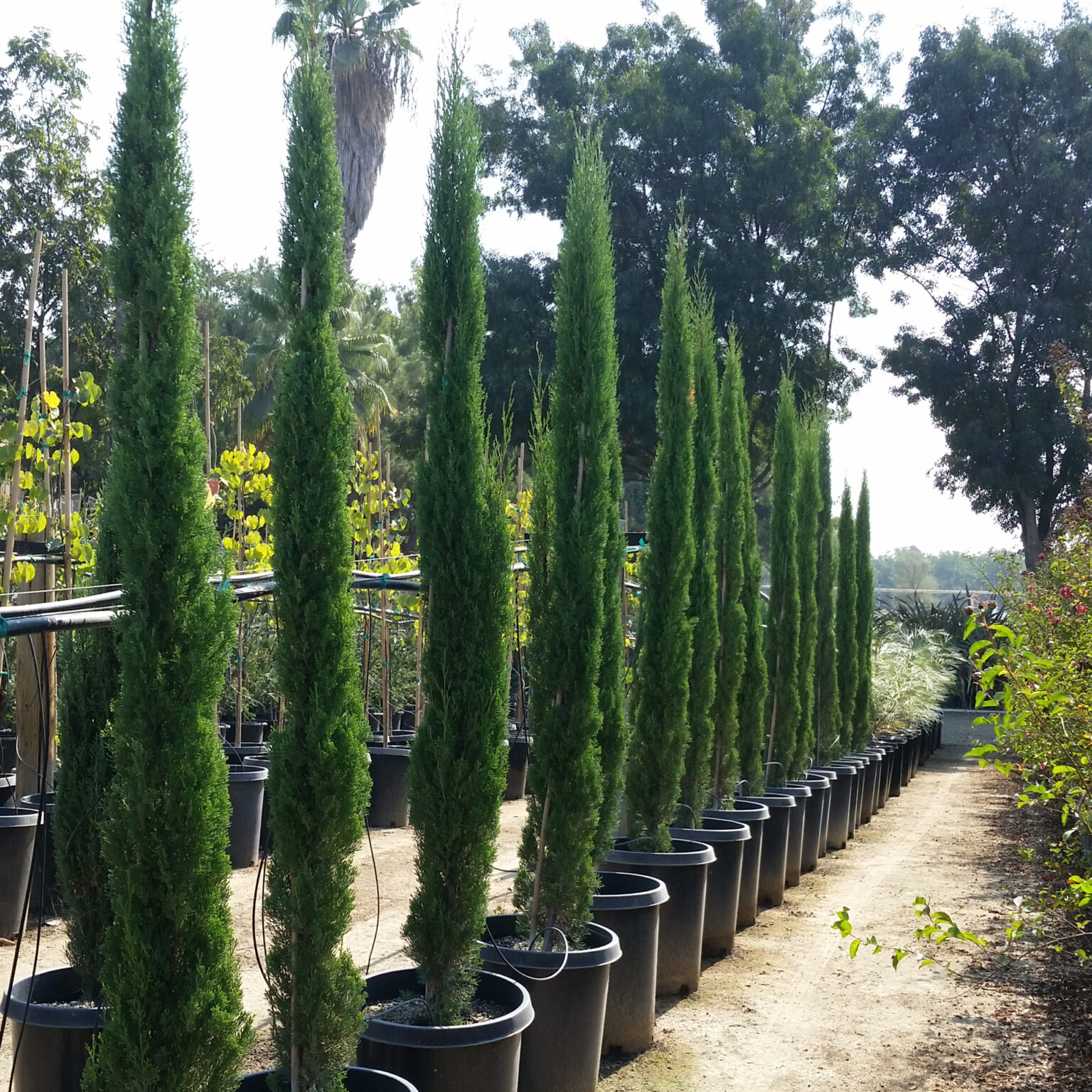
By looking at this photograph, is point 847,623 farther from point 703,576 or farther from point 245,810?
point 245,810

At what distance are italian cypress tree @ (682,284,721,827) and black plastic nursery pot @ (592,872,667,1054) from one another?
1.73 meters

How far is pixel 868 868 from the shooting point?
9133 mm

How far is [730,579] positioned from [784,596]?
1.95 m

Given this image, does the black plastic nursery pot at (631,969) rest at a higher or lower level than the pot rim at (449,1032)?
lower

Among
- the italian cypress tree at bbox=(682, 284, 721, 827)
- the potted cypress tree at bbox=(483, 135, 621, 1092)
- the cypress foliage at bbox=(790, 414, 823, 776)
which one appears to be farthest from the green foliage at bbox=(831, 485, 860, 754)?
the potted cypress tree at bbox=(483, 135, 621, 1092)

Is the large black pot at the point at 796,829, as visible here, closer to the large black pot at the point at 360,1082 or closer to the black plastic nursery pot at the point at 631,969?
the black plastic nursery pot at the point at 631,969

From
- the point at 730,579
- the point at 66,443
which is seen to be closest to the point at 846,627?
the point at 730,579

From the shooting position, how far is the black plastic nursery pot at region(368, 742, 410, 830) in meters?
8.95

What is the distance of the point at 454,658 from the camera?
3.87 m

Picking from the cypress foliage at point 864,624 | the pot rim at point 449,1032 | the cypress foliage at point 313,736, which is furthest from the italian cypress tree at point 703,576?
the cypress foliage at point 864,624

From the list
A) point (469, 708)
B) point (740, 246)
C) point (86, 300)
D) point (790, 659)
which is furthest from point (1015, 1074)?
point (740, 246)

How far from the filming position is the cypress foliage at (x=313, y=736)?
3.00 metres

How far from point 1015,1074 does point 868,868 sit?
4716 millimetres

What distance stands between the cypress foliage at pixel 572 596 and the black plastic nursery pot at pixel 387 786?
13.8 feet
